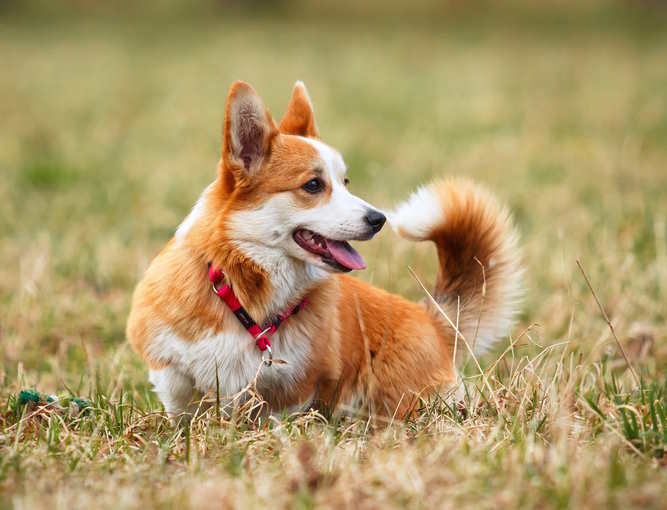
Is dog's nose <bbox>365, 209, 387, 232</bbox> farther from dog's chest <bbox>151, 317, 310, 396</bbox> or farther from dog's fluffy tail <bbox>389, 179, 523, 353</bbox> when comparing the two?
dog's chest <bbox>151, 317, 310, 396</bbox>

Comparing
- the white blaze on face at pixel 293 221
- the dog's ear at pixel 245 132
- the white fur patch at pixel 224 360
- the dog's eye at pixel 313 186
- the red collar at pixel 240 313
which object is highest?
the dog's ear at pixel 245 132

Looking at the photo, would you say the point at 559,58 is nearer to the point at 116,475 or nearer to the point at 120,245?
the point at 120,245

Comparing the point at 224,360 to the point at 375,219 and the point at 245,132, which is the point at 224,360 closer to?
the point at 375,219

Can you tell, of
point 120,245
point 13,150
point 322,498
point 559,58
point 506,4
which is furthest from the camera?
point 506,4

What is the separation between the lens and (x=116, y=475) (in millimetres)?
2020

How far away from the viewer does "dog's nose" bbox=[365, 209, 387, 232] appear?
269 cm

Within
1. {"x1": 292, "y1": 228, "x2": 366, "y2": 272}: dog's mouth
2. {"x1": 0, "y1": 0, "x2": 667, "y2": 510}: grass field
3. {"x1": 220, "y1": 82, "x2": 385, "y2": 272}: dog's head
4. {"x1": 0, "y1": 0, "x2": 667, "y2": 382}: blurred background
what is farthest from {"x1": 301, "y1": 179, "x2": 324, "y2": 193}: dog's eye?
{"x1": 0, "y1": 0, "x2": 667, "y2": 382}: blurred background

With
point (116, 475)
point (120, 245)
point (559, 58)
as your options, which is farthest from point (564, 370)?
point (559, 58)

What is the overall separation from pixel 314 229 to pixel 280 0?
78.8ft

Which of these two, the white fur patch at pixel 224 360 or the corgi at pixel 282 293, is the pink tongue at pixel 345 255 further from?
the white fur patch at pixel 224 360

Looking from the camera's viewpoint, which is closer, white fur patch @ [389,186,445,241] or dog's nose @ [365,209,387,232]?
dog's nose @ [365,209,387,232]

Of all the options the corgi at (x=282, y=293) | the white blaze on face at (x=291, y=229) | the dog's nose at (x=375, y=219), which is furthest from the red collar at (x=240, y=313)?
the dog's nose at (x=375, y=219)

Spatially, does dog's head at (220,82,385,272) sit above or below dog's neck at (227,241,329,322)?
above

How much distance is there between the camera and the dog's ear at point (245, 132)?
2637 millimetres
